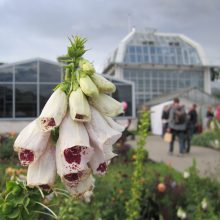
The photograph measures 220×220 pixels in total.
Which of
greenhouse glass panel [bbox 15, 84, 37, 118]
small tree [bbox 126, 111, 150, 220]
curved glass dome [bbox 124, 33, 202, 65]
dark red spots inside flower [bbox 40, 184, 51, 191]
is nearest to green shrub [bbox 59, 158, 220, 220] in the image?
small tree [bbox 126, 111, 150, 220]

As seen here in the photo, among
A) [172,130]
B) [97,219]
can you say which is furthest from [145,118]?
[172,130]

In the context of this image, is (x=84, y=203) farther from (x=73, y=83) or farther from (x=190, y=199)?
(x=73, y=83)

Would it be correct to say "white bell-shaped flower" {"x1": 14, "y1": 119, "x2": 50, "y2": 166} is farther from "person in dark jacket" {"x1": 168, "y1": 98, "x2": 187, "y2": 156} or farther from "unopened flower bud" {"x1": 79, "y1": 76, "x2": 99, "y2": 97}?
"person in dark jacket" {"x1": 168, "y1": 98, "x2": 187, "y2": 156}

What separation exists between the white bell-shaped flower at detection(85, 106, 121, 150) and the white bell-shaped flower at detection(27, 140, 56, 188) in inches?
5.0

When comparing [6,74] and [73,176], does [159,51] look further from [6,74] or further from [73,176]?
[73,176]

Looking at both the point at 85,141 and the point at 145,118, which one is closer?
the point at 85,141

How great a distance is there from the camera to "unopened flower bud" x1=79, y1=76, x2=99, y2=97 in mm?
1274

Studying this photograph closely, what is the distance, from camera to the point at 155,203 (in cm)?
559

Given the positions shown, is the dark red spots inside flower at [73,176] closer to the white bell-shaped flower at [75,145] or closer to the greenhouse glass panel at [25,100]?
the white bell-shaped flower at [75,145]

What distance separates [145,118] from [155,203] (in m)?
1.37

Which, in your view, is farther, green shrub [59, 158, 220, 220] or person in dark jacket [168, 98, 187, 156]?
person in dark jacket [168, 98, 187, 156]

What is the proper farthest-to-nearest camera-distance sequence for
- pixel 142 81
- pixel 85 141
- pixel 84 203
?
pixel 142 81
pixel 84 203
pixel 85 141

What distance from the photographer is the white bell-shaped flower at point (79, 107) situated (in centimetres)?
125

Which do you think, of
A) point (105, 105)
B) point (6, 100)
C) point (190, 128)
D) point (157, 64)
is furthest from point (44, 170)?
point (157, 64)
